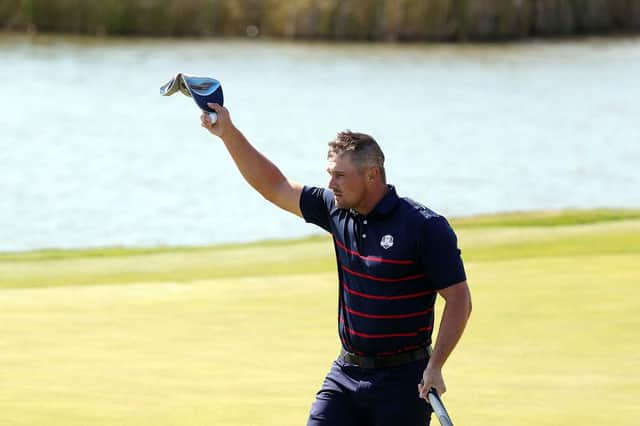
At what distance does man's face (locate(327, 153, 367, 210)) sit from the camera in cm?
396

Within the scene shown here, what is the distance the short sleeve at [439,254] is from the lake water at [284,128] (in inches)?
507

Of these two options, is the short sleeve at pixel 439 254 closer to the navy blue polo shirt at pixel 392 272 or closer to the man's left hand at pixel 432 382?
the navy blue polo shirt at pixel 392 272

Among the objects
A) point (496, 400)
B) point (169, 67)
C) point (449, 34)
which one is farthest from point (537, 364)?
point (449, 34)

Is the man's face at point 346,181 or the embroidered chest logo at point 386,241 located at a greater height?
the man's face at point 346,181

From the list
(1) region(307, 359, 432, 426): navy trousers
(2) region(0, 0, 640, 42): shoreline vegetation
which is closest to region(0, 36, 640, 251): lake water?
(2) region(0, 0, 640, 42): shoreline vegetation

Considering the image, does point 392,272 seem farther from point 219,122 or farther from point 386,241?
point 219,122

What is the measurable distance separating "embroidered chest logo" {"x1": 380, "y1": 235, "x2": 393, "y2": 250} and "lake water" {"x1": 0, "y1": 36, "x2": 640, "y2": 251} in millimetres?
12793

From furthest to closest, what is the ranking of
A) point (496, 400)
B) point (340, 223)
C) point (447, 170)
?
point (447, 170) → point (496, 400) → point (340, 223)

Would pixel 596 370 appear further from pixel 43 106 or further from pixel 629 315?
pixel 43 106

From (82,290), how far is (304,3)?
1690 inches

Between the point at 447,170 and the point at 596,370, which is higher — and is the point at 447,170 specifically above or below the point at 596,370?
below

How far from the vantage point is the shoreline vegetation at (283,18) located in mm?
50562

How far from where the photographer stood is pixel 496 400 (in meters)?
5.88

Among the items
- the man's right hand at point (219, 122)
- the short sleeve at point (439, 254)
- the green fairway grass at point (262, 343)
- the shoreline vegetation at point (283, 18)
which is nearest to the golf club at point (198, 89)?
the man's right hand at point (219, 122)
